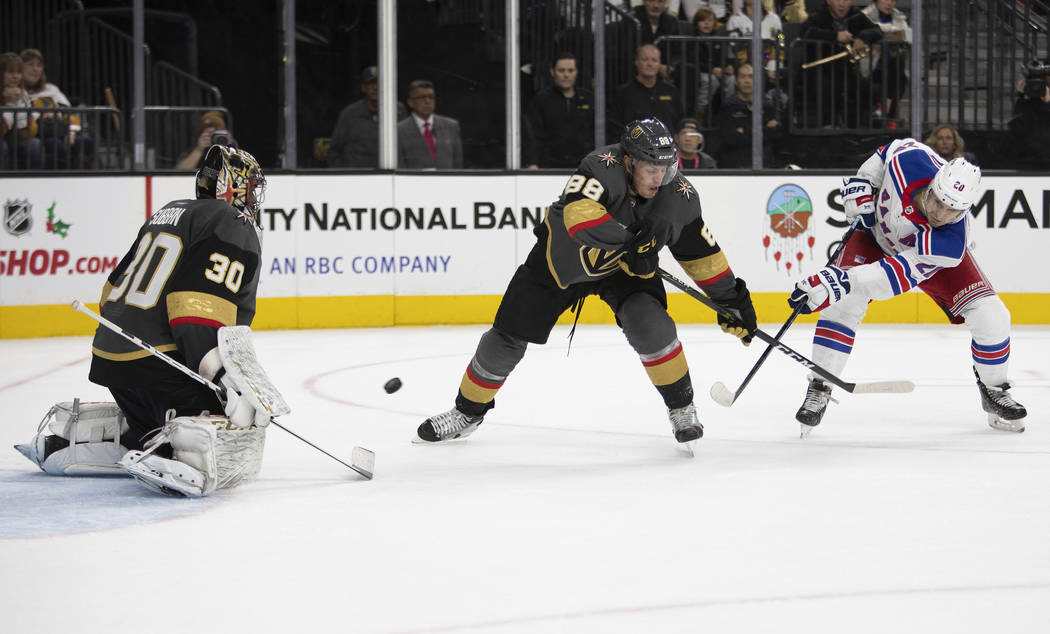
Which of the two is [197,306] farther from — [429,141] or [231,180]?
[429,141]

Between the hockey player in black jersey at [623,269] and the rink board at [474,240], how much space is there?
137 inches

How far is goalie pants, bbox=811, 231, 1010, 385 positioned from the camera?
166 inches

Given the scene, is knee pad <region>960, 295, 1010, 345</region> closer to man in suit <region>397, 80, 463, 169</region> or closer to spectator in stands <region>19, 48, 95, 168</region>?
man in suit <region>397, 80, 463, 169</region>

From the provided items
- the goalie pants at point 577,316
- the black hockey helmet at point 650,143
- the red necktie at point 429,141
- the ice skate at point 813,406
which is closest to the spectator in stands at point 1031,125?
the red necktie at point 429,141

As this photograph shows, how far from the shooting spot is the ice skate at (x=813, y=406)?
4129 mm

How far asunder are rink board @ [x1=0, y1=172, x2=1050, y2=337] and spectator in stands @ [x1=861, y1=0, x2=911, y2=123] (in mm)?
725

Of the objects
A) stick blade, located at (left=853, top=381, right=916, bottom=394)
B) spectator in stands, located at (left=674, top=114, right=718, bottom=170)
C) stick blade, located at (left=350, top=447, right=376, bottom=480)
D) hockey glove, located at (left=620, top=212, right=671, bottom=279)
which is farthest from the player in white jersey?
spectator in stands, located at (left=674, top=114, right=718, bottom=170)

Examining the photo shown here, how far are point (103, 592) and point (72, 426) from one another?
3.76 feet

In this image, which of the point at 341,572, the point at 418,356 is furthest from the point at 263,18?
the point at 341,572

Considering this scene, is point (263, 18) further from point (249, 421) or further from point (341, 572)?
point (341, 572)

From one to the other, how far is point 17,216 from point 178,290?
13.4ft

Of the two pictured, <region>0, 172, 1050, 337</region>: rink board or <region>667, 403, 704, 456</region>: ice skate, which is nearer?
<region>667, 403, 704, 456</region>: ice skate

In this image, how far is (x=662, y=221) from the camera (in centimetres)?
370

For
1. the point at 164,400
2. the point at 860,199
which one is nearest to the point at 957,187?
the point at 860,199
